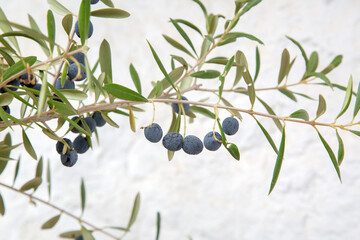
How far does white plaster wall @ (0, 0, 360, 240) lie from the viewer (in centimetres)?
137

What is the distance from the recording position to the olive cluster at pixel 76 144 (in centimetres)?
53

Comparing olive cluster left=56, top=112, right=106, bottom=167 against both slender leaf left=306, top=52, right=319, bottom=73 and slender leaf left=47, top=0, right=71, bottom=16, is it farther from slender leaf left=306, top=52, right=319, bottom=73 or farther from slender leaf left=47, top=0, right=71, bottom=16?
slender leaf left=306, top=52, right=319, bottom=73

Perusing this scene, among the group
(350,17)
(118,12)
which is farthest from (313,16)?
(118,12)

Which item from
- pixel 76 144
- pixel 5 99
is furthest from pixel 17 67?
pixel 76 144

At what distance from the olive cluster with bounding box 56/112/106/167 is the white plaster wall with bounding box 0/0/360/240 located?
2.88ft

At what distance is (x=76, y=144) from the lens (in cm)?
58

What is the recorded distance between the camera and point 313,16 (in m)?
1.42

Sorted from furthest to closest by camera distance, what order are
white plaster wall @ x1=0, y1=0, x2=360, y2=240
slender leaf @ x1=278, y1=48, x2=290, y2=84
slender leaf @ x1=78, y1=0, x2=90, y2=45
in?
white plaster wall @ x1=0, y1=0, x2=360, y2=240
slender leaf @ x1=278, y1=48, x2=290, y2=84
slender leaf @ x1=78, y1=0, x2=90, y2=45

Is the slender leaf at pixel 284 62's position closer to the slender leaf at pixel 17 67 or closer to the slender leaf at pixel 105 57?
the slender leaf at pixel 105 57

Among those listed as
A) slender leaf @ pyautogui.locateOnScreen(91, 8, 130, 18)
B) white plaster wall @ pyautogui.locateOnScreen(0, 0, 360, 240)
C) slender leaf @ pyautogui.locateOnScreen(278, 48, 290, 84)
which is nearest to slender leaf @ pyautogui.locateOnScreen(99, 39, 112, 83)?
slender leaf @ pyautogui.locateOnScreen(91, 8, 130, 18)

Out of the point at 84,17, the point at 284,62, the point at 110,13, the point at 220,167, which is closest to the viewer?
the point at 84,17

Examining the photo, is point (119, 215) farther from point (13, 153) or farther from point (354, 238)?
point (354, 238)

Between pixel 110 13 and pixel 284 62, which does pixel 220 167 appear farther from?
pixel 110 13

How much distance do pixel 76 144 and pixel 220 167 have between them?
93cm
